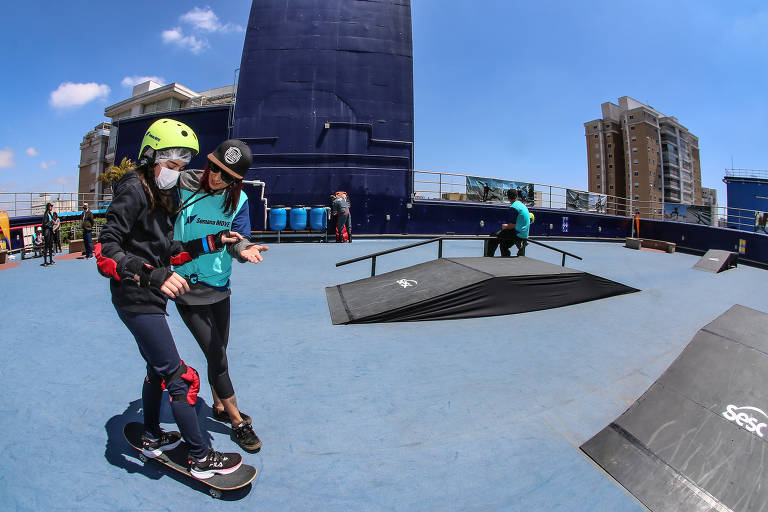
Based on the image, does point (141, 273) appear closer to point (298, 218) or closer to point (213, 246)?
point (213, 246)

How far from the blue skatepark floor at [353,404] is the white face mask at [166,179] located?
165cm

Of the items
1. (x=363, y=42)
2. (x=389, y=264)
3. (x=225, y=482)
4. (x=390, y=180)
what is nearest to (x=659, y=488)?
(x=225, y=482)

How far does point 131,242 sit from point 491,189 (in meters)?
17.9

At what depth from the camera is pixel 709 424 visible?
2346 millimetres

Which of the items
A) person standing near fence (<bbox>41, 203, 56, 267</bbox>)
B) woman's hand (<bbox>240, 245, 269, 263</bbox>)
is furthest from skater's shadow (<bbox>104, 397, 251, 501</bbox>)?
person standing near fence (<bbox>41, 203, 56, 267</bbox>)

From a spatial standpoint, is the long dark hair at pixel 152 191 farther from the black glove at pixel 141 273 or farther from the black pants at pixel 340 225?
the black pants at pixel 340 225

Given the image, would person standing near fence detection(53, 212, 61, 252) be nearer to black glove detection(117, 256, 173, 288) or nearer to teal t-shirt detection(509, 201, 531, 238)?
black glove detection(117, 256, 173, 288)

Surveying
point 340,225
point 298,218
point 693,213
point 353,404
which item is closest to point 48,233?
point 298,218

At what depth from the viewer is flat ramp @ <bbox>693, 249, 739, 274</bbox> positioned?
35.7 feet

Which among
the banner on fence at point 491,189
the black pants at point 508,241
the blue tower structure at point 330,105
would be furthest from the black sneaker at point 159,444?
the banner on fence at point 491,189

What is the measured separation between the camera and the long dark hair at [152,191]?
6.29 feet

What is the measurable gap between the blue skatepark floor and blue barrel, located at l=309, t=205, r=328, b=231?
362 inches

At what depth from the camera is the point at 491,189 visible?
18.2 meters

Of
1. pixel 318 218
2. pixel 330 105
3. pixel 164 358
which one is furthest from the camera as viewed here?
pixel 330 105
